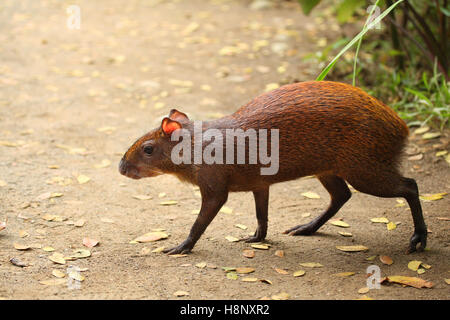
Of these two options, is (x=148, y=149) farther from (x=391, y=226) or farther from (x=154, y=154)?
(x=391, y=226)

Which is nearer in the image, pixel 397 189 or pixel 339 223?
pixel 397 189

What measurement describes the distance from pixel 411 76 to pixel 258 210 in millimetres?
3900

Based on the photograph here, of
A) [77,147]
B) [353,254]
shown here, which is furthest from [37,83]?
[353,254]

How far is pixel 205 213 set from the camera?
437cm

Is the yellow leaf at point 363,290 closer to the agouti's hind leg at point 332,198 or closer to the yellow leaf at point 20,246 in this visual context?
the agouti's hind leg at point 332,198

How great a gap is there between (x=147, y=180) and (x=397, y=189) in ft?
8.75

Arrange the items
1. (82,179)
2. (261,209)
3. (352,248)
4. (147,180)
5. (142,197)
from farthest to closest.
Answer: (147,180) < (82,179) < (142,197) < (261,209) < (352,248)

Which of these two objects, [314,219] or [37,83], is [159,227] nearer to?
[314,219]

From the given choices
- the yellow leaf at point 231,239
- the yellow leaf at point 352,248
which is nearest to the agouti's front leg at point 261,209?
the yellow leaf at point 231,239

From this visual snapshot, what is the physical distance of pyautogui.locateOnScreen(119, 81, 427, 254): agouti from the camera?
4.20 metres

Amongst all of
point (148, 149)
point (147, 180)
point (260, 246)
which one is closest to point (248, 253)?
point (260, 246)

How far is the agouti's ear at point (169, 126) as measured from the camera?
4402 mm

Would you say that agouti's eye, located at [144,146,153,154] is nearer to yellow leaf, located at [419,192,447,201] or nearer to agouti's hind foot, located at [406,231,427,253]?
agouti's hind foot, located at [406,231,427,253]

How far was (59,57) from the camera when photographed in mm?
9633
